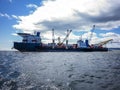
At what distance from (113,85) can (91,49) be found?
142 meters

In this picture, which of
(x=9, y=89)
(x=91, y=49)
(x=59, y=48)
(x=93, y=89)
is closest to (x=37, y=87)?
(x=9, y=89)

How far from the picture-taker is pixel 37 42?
433ft

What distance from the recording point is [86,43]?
159 metres

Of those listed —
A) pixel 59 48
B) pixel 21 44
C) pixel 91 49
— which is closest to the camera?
pixel 21 44

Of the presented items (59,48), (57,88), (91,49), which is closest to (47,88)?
(57,88)

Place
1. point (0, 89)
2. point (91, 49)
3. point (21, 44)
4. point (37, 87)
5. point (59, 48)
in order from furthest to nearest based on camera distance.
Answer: point (91, 49)
point (59, 48)
point (21, 44)
point (37, 87)
point (0, 89)

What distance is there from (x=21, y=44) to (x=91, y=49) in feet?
211

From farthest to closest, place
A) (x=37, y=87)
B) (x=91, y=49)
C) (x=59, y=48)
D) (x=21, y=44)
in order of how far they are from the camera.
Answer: (x=91, y=49) → (x=59, y=48) → (x=21, y=44) → (x=37, y=87)

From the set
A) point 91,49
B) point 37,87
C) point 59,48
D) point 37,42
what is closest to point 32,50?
point 37,42

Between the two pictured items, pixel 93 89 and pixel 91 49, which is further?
pixel 91 49

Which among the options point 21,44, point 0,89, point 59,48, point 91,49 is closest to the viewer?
point 0,89

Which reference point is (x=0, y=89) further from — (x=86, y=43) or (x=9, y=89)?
(x=86, y=43)

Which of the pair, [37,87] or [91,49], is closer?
[37,87]

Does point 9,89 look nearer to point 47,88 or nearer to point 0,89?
point 0,89
